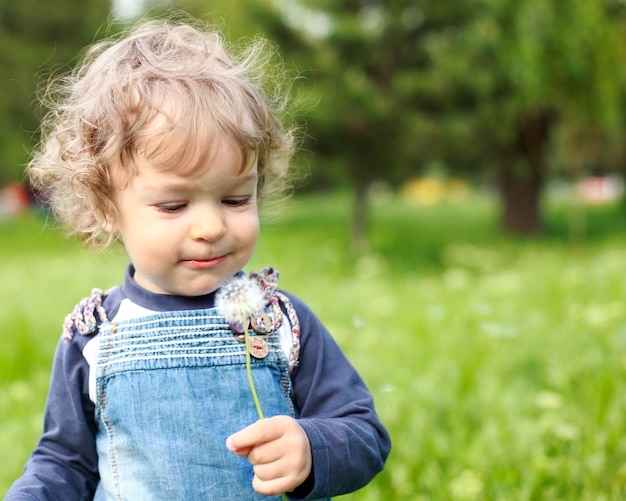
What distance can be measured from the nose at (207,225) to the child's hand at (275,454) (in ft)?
1.13

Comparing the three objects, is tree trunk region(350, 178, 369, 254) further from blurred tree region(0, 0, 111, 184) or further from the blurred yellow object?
the blurred yellow object

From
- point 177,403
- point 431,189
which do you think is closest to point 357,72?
point 177,403

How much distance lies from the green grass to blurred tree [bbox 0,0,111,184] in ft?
29.0

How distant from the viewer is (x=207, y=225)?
139cm

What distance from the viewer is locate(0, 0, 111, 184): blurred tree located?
15109 mm

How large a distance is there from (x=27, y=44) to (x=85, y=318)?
16.3 m

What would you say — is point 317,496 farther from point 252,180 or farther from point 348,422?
point 252,180

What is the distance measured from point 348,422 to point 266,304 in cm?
28

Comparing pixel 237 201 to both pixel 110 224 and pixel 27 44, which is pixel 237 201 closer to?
pixel 110 224

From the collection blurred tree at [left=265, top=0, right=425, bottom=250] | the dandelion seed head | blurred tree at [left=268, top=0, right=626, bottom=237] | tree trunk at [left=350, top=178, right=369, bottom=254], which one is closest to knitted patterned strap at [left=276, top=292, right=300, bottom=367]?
the dandelion seed head

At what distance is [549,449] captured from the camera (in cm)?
260

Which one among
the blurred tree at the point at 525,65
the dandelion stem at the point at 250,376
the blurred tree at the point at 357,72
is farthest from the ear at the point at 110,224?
the blurred tree at the point at 525,65

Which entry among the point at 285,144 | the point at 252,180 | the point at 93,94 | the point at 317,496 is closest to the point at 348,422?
the point at 317,496

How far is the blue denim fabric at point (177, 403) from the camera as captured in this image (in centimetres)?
142
